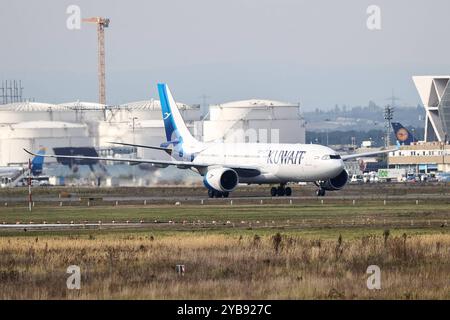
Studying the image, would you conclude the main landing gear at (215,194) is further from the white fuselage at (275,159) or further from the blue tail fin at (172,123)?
the blue tail fin at (172,123)

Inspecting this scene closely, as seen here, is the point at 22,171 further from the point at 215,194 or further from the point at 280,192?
the point at 280,192

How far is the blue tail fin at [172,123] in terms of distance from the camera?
113 metres

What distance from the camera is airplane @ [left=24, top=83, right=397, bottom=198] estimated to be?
3868 inches

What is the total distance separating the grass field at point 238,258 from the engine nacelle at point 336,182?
29.8 metres

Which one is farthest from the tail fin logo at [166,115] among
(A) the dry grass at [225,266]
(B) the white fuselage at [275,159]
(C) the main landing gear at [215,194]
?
(A) the dry grass at [225,266]

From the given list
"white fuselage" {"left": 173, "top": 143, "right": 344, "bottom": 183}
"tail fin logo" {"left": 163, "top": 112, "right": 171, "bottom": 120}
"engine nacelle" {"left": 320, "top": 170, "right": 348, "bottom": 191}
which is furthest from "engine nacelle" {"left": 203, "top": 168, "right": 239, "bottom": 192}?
"tail fin logo" {"left": 163, "top": 112, "right": 171, "bottom": 120}

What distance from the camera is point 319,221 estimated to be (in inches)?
2623

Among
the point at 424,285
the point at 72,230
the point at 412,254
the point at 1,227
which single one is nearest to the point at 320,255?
the point at 412,254

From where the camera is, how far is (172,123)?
11456cm

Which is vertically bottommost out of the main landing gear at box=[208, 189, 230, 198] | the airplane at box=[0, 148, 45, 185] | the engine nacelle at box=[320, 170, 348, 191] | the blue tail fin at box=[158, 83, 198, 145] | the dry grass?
the dry grass

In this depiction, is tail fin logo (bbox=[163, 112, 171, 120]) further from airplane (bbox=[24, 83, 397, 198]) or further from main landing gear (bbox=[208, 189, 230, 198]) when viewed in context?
main landing gear (bbox=[208, 189, 230, 198])

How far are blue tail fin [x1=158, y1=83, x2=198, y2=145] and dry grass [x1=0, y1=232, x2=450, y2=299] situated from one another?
5730 centimetres

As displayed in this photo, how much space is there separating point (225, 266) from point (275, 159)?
58.8 m
